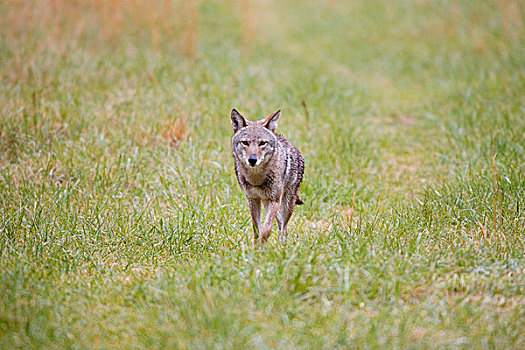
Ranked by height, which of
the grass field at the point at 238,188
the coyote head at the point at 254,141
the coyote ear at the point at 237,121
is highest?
the coyote ear at the point at 237,121

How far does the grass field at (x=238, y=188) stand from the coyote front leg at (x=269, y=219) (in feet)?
0.74

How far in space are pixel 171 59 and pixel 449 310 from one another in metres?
8.15

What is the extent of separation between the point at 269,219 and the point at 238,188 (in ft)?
5.27

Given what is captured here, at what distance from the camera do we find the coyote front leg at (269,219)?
5145 mm

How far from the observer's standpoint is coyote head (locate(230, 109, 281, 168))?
16.4 ft

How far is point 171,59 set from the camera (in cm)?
1077

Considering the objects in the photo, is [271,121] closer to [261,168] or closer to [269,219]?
[261,168]

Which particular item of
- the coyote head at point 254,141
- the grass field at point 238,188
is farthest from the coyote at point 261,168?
the grass field at point 238,188

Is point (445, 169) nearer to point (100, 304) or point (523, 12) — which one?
point (100, 304)

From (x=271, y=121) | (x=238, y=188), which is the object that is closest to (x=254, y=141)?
(x=271, y=121)

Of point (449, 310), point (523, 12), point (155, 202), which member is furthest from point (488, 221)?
point (523, 12)

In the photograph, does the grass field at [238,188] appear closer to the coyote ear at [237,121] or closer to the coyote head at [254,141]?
the coyote head at [254,141]

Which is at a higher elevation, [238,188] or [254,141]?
[254,141]

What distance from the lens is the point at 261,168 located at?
17.0 feet
